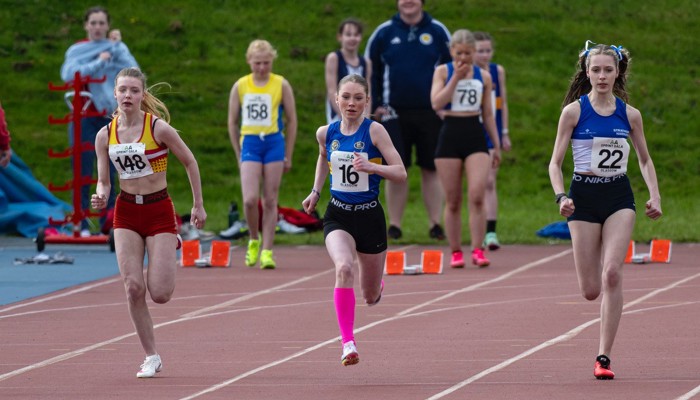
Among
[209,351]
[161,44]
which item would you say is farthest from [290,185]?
[209,351]

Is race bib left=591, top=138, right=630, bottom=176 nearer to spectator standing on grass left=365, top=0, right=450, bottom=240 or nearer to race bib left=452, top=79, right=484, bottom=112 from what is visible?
race bib left=452, top=79, right=484, bottom=112

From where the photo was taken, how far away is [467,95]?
48.1ft

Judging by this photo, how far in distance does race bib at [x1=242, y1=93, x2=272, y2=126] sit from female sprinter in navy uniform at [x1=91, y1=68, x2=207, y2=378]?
569 centimetres

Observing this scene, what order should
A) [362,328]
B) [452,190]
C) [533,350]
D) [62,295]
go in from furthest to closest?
[452,190] < [62,295] < [362,328] < [533,350]

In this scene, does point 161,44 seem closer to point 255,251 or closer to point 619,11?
point 619,11

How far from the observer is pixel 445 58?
1712cm

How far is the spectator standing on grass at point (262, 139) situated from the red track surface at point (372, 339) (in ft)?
1.67

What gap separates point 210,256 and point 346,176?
655 centimetres

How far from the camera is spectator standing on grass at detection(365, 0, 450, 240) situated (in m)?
17.2

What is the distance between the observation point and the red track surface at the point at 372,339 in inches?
332

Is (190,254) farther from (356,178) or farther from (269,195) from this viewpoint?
(356,178)

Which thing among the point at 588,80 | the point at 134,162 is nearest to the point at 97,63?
the point at 134,162

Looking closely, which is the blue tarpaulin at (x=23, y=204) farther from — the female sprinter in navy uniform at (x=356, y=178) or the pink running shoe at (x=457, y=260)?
the female sprinter in navy uniform at (x=356, y=178)

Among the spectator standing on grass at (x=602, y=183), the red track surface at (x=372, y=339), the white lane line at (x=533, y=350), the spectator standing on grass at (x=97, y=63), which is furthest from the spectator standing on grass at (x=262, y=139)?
the spectator standing on grass at (x=602, y=183)
